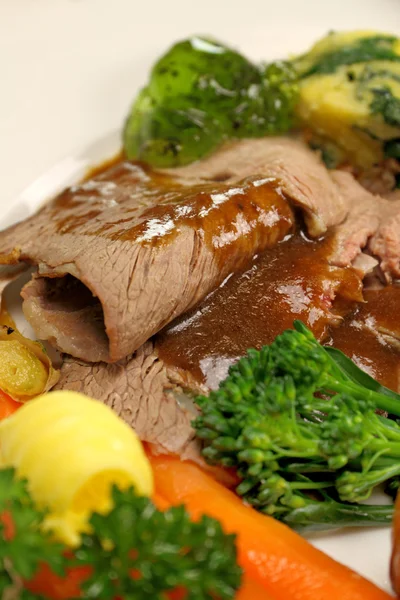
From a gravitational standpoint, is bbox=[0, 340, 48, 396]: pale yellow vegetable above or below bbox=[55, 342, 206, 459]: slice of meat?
above

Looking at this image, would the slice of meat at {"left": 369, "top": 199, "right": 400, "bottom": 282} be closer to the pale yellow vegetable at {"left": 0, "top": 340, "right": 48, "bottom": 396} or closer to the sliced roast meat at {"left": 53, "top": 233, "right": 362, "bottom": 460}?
the sliced roast meat at {"left": 53, "top": 233, "right": 362, "bottom": 460}

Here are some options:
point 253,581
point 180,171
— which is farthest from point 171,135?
point 253,581

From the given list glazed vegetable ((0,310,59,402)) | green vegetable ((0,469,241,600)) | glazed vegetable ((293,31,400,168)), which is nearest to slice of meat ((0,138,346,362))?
glazed vegetable ((0,310,59,402))

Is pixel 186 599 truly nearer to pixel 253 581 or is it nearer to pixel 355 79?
pixel 253 581

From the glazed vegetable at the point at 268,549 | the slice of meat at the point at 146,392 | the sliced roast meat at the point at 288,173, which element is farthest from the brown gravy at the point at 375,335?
the glazed vegetable at the point at 268,549

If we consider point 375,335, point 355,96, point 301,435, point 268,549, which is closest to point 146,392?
point 301,435

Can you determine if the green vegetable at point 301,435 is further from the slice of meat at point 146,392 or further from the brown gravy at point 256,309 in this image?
the brown gravy at point 256,309
